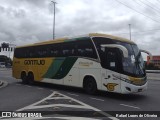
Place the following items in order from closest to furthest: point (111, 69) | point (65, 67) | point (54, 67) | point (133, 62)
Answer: point (133, 62) < point (111, 69) < point (65, 67) < point (54, 67)

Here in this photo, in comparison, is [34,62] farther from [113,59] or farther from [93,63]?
[113,59]

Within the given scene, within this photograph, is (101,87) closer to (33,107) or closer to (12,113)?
(33,107)

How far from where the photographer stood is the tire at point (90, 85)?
56.9ft

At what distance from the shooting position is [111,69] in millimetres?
16156

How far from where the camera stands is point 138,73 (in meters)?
15.8

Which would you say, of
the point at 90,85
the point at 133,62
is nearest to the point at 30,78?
the point at 90,85

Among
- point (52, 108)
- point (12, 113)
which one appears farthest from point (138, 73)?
point (12, 113)

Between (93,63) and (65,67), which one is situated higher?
(93,63)

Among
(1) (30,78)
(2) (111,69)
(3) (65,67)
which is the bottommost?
(1) (30,78)

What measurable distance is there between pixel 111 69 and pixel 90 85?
2.06 m

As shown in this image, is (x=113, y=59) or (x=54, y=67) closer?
(x=113, y=59)

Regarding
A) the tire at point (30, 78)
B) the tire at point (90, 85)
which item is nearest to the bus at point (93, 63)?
the tire at point (90, 85)

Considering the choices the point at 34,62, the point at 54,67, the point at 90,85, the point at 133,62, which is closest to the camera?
the point at 133,62

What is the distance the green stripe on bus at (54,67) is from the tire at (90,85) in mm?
2737
